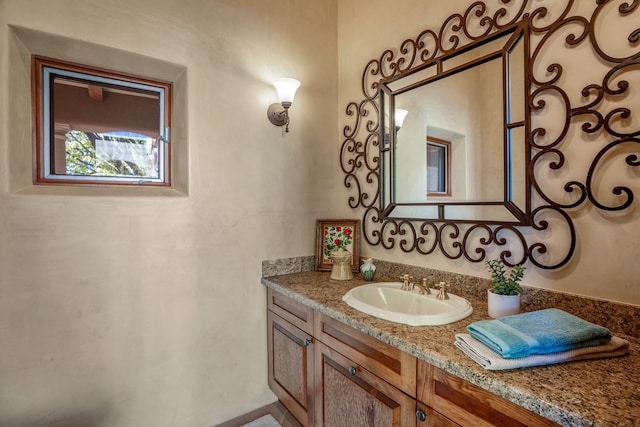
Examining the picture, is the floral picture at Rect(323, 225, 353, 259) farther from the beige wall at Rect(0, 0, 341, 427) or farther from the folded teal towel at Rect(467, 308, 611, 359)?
the folded teal towel at Rect(467, 308, 611, 359)

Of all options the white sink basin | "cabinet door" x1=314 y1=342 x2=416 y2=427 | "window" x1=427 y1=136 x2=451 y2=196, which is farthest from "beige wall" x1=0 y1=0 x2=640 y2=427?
"cabinet door" x1=314 y1=342 x2=416 y2=427

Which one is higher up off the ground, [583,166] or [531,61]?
[531,61]

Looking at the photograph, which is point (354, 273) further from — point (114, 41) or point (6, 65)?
point (6, 65)

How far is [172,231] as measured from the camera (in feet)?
5.05

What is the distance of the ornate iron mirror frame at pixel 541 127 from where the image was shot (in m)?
0.98

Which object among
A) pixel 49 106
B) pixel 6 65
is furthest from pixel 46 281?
pixel 6 65

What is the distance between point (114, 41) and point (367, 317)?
66.0 inches

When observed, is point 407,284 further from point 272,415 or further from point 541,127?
point 272,415

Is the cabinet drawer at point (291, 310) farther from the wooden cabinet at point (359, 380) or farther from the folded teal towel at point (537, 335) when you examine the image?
the folded teal towel at point (537, 335)

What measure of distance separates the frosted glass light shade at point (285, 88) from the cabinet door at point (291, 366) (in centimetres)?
126

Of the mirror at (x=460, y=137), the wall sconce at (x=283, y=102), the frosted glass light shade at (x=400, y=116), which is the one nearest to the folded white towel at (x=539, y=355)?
the mirror at (x=460, y=137)

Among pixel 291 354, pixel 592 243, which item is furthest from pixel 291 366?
pixel 592 243

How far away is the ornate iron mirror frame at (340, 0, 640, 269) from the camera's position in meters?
0.98

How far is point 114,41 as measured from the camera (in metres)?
1.40
